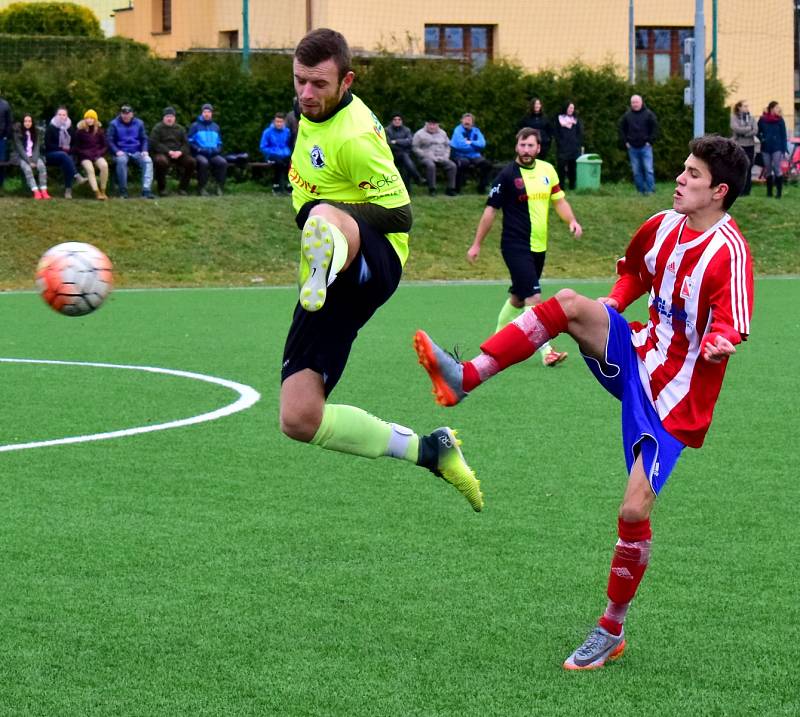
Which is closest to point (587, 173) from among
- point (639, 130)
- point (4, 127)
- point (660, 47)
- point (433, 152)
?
point (639, 130)

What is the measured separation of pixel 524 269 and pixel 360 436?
734 cm

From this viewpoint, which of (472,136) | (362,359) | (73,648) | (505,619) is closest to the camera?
(73,648)

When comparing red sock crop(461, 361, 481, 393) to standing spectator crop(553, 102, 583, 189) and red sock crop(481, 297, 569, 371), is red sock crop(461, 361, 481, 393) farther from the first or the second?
standing spectator crop(553, 102, 583, 189)

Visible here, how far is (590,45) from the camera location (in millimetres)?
40312

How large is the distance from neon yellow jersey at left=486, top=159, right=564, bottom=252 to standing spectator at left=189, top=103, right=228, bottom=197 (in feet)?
41.8

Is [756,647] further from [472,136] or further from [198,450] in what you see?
[472,136]

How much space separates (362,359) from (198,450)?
4439 millimetres

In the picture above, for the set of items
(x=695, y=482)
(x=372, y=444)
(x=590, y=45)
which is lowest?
(x=695, y=482)

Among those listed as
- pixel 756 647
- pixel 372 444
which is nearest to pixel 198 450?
pixel 372 444

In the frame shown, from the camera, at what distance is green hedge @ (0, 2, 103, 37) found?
40.1 metres

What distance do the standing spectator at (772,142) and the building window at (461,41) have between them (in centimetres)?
1206

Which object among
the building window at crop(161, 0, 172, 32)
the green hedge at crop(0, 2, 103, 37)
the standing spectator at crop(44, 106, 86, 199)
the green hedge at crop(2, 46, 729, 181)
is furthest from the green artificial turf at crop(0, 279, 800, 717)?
the building window at crop(161, 0, 172, 32)

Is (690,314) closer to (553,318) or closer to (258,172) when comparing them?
(553,318)

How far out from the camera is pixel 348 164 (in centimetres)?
567
